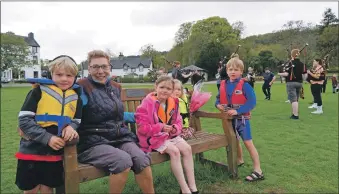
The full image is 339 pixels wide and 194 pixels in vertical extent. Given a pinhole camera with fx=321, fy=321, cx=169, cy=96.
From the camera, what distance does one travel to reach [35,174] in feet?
9.91

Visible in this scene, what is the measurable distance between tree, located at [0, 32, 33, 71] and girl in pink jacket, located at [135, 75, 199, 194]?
51.4 metres

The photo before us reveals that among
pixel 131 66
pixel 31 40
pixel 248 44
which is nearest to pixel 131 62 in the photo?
pixel 131 66

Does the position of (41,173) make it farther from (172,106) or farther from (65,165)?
(172,106)

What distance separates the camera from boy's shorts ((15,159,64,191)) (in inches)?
118

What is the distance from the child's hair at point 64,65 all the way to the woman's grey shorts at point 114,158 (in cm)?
82

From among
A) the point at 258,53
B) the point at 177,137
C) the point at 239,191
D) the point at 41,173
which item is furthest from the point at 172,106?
the point at 258,53

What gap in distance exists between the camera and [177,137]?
400 centimetres

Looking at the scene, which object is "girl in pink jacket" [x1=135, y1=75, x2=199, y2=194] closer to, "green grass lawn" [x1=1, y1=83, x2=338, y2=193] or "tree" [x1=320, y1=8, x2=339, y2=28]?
"green grass lawn" [x1=1, y1=83, x2=338, y2=193]

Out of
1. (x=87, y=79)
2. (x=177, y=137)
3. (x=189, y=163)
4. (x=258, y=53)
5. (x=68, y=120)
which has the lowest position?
(x=189, y=163)

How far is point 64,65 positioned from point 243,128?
2743 mm

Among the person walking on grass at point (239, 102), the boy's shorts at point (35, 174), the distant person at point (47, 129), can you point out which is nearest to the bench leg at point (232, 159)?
the person walking on grass at point (239, 102)

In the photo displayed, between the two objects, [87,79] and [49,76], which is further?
[87,79]

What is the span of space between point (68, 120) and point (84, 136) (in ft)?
1.20

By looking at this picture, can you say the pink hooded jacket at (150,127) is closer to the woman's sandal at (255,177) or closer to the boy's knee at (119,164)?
the boy's knee at (119,164)
